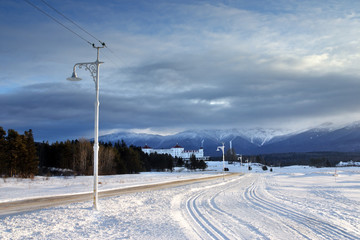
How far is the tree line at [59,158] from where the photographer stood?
194ft

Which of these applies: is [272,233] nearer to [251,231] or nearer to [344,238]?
[251,231]

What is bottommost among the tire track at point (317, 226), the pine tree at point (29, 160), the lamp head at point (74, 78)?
the tire track at point (317, 226)

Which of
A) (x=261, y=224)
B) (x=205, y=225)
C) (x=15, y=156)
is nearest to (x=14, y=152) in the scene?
(x=15, y=156)

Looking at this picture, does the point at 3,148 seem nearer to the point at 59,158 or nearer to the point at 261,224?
the point at 59,158

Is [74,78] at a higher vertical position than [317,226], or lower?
higher

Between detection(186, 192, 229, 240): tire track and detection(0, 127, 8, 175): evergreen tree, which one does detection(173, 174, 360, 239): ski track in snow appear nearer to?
detection(186, 192, 229, 240): tire track

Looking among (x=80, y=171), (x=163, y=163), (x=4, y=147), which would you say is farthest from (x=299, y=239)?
(x=163, y=163)

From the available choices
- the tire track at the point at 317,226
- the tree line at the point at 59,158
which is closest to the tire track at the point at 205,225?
the tire track at the point at 317,226

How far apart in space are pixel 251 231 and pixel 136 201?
9.94m

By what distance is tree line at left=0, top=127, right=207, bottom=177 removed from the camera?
59250mm

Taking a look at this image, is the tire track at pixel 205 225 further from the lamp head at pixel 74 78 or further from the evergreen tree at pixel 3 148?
the evergreen tree at pixel 3 148

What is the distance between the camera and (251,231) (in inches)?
437

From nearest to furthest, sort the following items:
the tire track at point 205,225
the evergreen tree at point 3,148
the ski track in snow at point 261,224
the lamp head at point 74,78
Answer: the tire track at point 205,225, the ski track in snow at point 261,224, the lamp head at point 74,78, the evergreen tree at point 3,148

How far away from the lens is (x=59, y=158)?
8519cm
